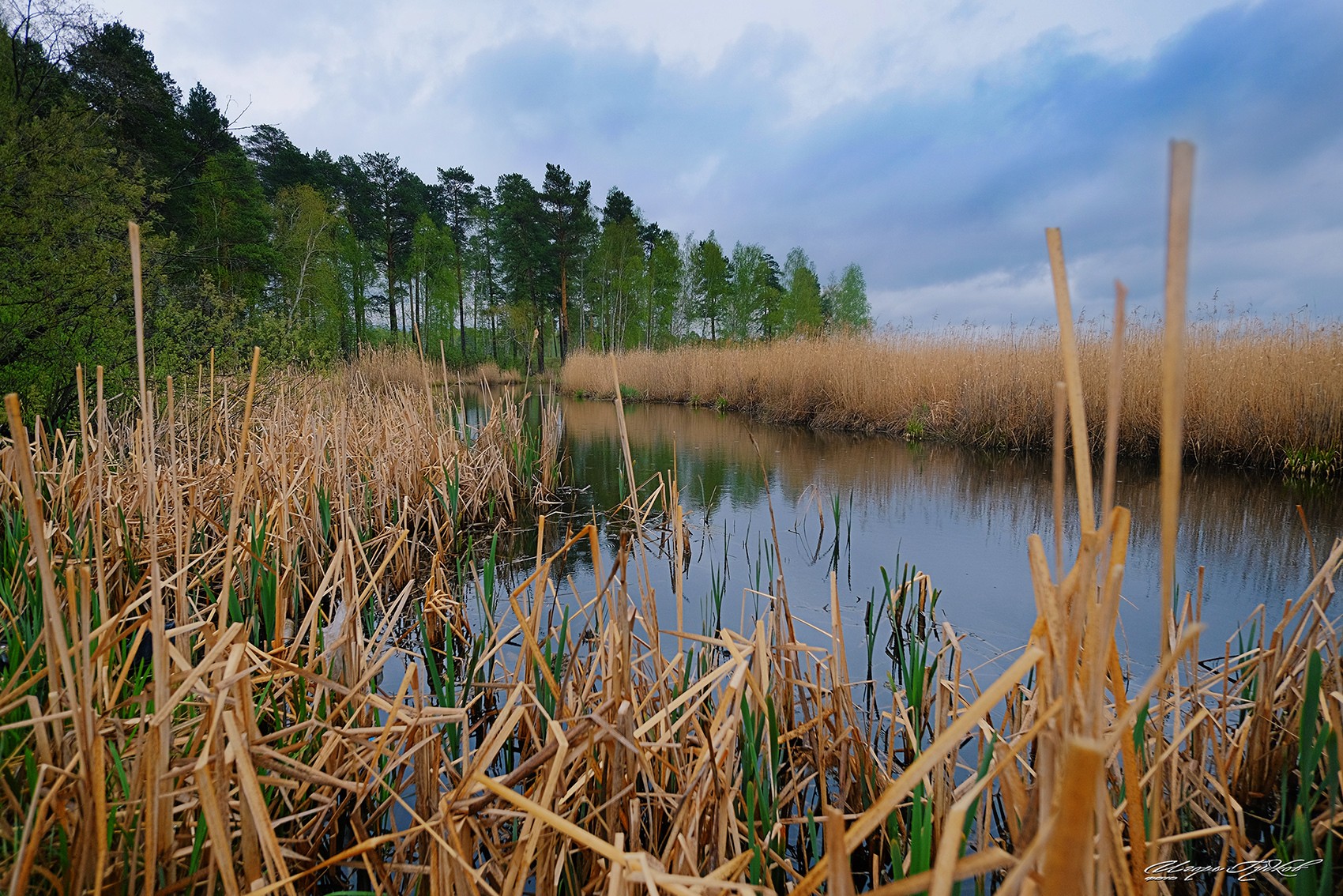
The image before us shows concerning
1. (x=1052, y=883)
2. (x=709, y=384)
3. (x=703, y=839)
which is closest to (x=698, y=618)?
(x=703, y=839)

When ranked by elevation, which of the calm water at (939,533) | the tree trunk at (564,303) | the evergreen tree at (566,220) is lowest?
the calm water at (939,533)

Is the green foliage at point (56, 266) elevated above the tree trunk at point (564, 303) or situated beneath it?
situated beneath

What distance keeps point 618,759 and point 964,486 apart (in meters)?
5.08

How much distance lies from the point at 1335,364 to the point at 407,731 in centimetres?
739

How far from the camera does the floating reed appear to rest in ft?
1.61

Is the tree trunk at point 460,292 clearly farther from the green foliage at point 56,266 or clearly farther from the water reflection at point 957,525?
the water reflection at point 957,525

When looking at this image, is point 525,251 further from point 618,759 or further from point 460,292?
point 618,759

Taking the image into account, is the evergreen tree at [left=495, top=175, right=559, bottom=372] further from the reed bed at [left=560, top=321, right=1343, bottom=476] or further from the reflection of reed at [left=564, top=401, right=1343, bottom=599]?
the reflection of reed at [left=564, top=401, right=1343, bottom=599]

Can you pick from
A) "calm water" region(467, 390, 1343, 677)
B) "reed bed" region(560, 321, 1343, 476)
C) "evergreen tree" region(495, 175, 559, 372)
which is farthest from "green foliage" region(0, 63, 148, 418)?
"evergreen tree" region(495, 175, 559, 372)

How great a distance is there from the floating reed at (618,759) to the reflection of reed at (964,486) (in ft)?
6.16

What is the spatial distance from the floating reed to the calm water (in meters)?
0.58

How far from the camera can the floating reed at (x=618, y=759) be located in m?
0.49

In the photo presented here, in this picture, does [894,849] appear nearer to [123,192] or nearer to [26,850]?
[26,850]

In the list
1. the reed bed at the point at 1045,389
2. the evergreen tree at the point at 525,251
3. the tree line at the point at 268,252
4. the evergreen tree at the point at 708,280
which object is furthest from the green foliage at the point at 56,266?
the evergreen tree at the point at 708,280
